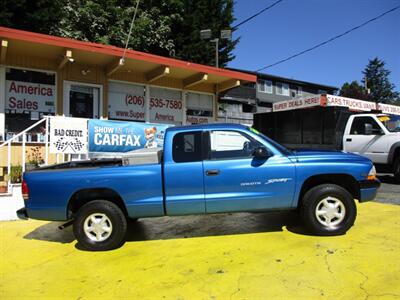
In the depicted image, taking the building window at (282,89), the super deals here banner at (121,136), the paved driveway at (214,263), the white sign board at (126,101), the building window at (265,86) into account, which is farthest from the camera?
the building window at (282,89)

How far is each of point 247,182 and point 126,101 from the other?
7169mm

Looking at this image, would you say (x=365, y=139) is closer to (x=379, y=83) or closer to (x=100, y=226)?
(x=100, y=226)

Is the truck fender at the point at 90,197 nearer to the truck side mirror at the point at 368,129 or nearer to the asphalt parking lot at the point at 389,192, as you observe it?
the asphalt parking lot at the point at 389,192

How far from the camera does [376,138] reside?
10914mm

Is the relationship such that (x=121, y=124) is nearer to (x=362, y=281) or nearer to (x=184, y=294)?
(x=184, y=294)

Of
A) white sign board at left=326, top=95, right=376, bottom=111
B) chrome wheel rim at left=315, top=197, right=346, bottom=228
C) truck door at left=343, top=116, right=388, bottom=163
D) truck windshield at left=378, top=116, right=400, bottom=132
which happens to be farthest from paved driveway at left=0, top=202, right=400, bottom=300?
white sign board at left=326, top=95, right=376, bottom=111

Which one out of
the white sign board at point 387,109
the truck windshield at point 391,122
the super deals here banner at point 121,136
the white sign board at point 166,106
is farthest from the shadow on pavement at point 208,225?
the white sign board at point 387,109

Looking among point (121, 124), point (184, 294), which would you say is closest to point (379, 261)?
point (184, 294)

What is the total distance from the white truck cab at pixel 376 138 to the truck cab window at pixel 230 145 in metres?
6.68

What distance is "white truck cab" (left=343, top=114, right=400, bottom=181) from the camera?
10539mm

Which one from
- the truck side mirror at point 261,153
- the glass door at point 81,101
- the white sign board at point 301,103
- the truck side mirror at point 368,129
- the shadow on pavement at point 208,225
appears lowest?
the shadow on pavement at point 208,225

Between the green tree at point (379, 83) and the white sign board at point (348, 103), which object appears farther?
the green tree at point (379, 83)

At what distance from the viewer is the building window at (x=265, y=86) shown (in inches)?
1563

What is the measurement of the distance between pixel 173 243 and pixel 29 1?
14267mm
